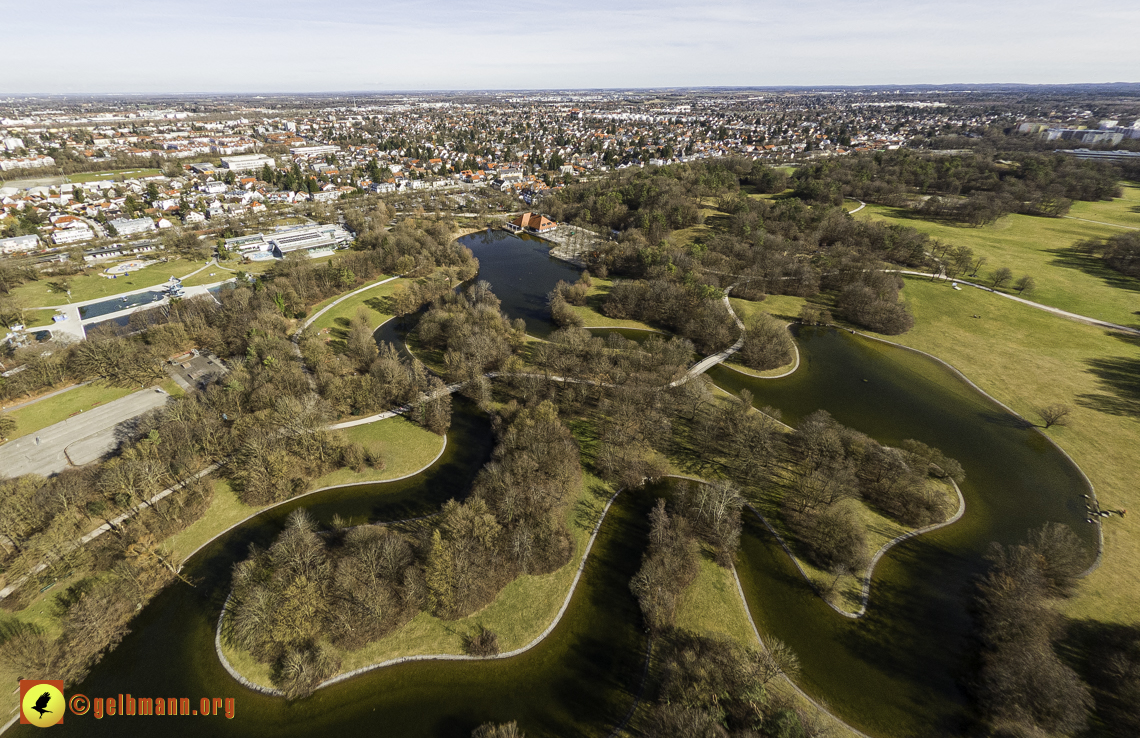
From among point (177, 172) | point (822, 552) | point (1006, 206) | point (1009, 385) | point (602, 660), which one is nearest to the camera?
point (602, 660)

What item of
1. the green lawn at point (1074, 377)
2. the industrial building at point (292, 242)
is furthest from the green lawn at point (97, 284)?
the green lawn at point (1074, 377)

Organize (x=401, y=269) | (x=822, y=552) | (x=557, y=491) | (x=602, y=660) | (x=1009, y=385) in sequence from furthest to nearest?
(x=401, y=269) → (x=1009, y=385) → (x=557, y=491) → (x=822, y=552) → (x=602, y=660)

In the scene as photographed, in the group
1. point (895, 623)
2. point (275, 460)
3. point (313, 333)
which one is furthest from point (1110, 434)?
point (313, 333)

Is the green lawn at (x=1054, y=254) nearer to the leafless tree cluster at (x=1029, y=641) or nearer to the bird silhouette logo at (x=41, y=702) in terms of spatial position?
the leafless tree cluster at (x=1029, y=641)

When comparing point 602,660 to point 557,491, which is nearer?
point 602,660

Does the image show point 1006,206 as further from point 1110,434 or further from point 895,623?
point 895,623

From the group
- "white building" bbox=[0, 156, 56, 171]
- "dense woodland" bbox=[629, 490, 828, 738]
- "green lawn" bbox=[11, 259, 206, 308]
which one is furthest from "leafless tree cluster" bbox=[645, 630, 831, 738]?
"white building" bbox=[0, 156, 56, 171]

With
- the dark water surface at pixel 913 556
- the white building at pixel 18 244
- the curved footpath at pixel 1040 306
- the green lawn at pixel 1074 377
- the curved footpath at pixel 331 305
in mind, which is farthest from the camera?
the white building at pixel 18 244
